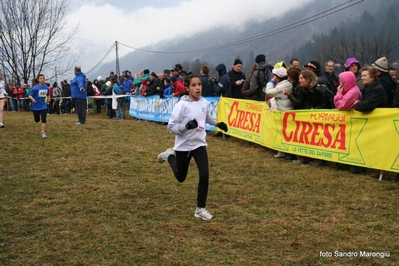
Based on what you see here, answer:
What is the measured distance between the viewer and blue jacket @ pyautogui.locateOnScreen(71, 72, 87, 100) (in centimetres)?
1522

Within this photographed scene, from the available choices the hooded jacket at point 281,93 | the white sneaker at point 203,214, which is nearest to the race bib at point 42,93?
the hooded jacket at point 281,93

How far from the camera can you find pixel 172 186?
6965mm

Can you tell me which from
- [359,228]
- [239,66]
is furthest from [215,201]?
[239,66]

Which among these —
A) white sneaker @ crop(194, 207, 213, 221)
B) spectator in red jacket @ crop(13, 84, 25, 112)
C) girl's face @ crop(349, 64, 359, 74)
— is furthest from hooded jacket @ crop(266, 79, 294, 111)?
spectator in red jacket @ crop(13, 84, 25, 112)

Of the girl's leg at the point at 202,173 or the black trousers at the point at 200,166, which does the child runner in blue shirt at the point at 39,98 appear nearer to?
the black trousers at the point at 200,166

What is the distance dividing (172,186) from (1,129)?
31.9 feet

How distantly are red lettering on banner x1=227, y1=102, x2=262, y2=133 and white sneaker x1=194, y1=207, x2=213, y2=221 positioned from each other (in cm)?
560

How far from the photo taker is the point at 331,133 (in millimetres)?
8234

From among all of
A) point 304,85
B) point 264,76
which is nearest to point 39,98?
point 264,76

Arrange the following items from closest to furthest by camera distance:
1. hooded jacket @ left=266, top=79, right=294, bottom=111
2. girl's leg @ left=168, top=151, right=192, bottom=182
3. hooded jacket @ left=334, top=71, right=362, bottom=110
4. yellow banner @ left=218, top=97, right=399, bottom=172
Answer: girl's leg @ left=168, top=151, right=192, bottom=182, yellow banner @ left=218, top=97, right=399, bottom=172, hooded jacket @ left=334, top=71, right=362, bottom=110, hooded jacket @ left=266, top=79, right=294, bottom=111

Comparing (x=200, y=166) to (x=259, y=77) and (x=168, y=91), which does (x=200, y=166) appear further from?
(x=168, y=91)

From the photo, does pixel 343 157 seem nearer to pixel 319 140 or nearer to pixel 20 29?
pixel 319 140

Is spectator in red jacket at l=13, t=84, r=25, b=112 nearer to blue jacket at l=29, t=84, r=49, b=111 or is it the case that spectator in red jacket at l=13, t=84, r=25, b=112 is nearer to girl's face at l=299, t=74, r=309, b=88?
blue jacket at l=29, t=84, r=49, b=111

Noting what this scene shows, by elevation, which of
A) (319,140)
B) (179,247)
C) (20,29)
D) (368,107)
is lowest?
(179,247)
